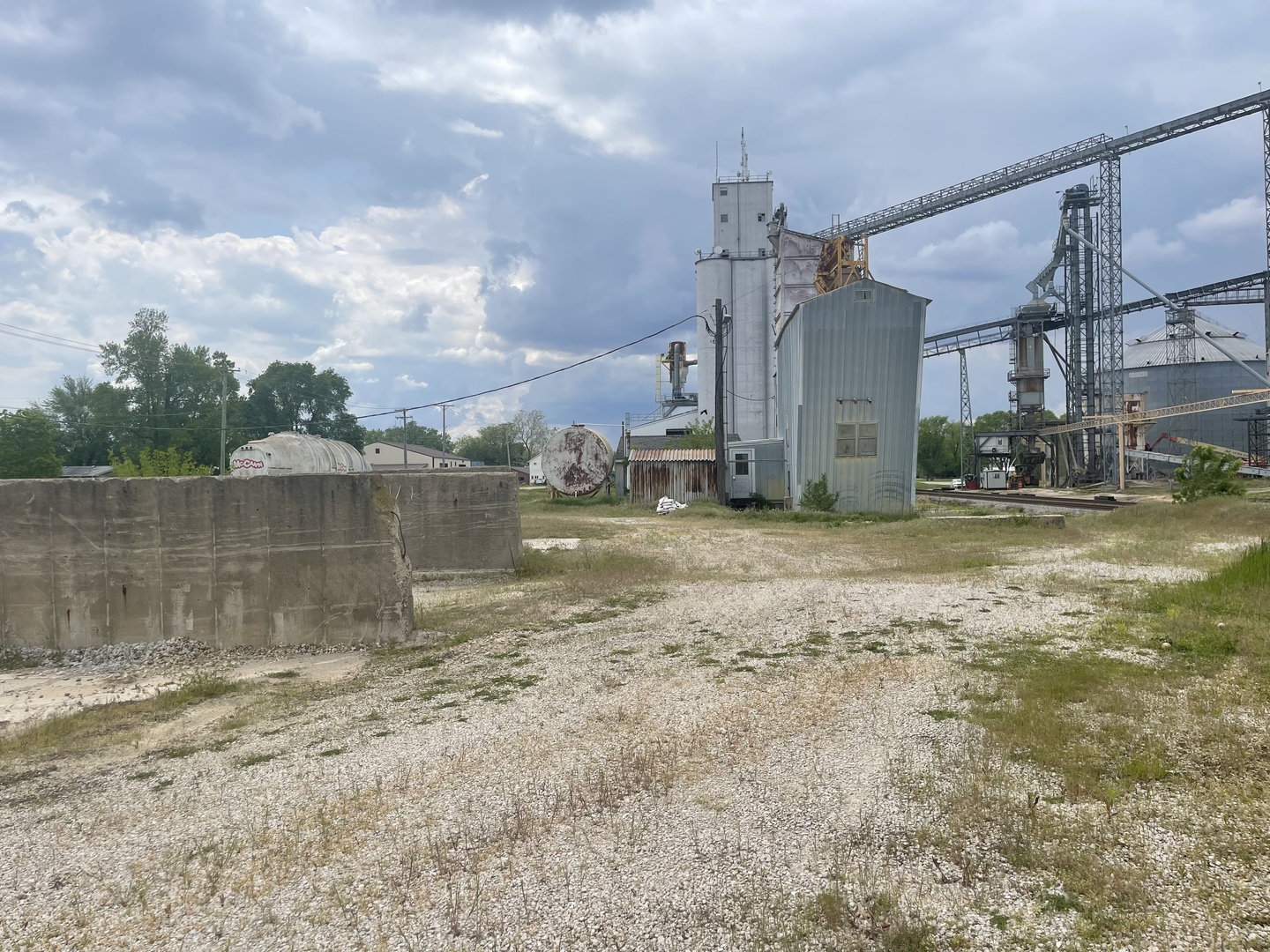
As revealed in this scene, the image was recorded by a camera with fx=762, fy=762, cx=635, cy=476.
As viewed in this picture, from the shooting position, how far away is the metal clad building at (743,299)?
50031mm

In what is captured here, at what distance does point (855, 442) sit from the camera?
24766 mm

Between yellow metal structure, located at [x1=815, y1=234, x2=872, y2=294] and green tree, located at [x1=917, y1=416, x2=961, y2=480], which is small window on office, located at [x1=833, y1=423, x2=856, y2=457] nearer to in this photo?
yellow metal structure, located at [x1=815, y1=234, x2=872, y2=294]

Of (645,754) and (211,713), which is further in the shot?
(211,713)

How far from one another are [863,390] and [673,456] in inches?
366

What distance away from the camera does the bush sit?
79.6 ft

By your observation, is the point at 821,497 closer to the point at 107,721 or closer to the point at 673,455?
the point at 673,455

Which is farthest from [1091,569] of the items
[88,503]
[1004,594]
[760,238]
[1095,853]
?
[760,238]

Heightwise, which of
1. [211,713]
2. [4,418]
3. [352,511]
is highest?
[4,418]

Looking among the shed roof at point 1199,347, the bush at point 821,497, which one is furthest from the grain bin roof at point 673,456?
the shed roof at point 1199,347

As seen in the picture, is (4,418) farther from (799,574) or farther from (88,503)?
(799,574)

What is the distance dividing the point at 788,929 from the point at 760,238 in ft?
176

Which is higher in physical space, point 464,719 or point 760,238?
point 760,238

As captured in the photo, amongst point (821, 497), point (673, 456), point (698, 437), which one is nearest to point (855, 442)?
point (821, 497)

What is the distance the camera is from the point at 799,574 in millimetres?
13078
